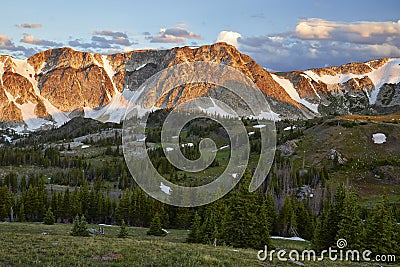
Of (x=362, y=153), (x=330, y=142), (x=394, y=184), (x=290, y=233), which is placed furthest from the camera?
(x=330, y=142)

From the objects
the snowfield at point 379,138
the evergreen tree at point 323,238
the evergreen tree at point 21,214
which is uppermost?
the snowfield at point 379,138

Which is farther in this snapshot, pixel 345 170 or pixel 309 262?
pixel 345 170

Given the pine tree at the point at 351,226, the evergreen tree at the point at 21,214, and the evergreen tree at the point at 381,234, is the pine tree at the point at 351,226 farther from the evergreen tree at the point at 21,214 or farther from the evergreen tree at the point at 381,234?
the evergreen tree at the point at 21,214

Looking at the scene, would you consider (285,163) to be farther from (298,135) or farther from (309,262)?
(309,262)

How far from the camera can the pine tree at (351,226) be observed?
40594 millimetres

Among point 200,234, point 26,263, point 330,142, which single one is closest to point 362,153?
point 330,142

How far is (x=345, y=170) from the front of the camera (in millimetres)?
139125

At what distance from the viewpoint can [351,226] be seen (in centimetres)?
4094

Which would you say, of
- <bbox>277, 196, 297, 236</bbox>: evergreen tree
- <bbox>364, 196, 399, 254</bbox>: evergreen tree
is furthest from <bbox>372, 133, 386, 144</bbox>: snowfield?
<bbox>364, 196, 399, 254</bbox>: evergreen tree

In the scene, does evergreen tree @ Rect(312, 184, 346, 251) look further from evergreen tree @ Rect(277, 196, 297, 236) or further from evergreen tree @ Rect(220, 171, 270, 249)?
evergreen tree @ Rect(277, 196, 297, 236)

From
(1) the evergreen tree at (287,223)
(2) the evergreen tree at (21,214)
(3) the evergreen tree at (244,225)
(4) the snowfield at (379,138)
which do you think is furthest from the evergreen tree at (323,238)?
(4) the snowfield at (379,138)

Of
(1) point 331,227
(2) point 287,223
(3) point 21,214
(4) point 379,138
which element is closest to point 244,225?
(1) point 331,227

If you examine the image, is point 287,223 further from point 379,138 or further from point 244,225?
point 379,138

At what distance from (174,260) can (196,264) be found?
169 centimetres
